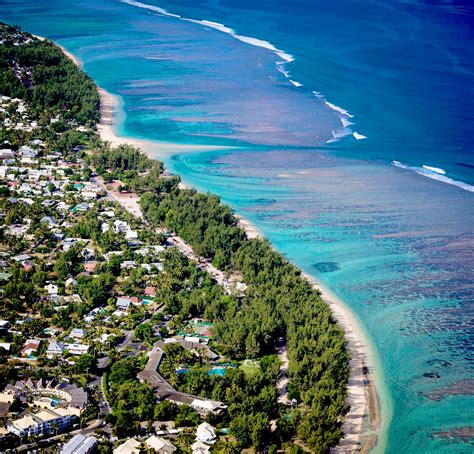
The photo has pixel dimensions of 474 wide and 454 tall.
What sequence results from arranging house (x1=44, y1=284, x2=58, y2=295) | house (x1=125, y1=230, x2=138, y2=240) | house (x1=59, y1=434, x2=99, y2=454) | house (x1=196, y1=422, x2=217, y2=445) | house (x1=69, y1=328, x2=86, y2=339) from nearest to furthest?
1. house (x1=59, y1=434, x2=99, y2=454)
2. house (x1=196, y1=422, x2=217, y2=445)
3. house (x1=69, y1=328, x2=86, y2=339)
4. house (x1=44, y1=284, x2=58, y2=295)
5. house (x1=125, y1=230, x2=138, y2=240)

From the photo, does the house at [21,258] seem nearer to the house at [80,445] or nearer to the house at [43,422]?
the house at [43,422]

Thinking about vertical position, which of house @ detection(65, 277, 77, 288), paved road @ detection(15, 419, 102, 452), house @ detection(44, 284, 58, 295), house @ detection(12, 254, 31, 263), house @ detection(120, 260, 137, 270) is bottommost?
paved road @ detection(15, 419, 102, 452)

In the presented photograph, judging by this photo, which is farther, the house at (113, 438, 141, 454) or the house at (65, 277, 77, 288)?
the house at (65, 277, 77, 288)

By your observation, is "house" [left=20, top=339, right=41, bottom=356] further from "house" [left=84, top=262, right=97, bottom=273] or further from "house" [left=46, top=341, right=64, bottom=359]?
"house" [left=84, top=262, right=97, bottom=273]

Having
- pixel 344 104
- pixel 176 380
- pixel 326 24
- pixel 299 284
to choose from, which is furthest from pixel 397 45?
pixel 176 380

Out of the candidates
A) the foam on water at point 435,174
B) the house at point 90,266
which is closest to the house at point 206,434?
the house at point 90,266

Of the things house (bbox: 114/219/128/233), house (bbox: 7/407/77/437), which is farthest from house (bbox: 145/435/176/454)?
house (bbox: 114/219/128/233)

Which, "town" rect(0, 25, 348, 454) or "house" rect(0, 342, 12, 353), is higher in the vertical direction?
"town" rect(0, 25, 348, 454)

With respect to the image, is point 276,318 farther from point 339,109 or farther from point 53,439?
point 339,109
